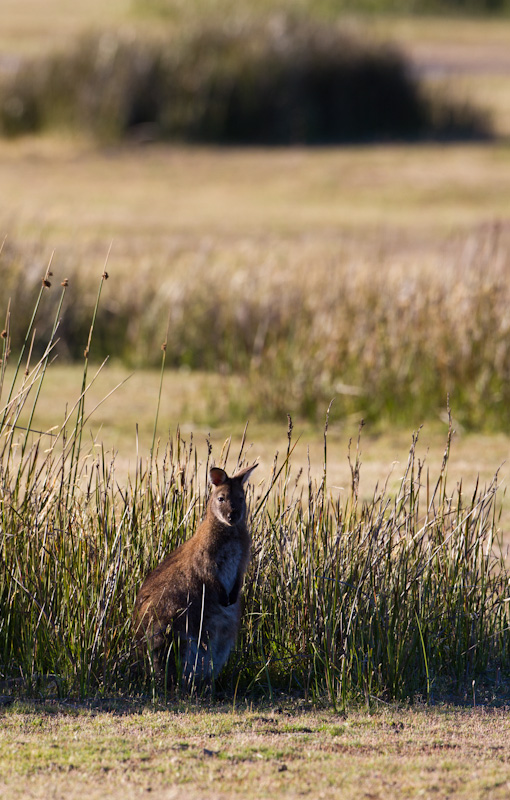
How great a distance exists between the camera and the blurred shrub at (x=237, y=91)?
22859mm

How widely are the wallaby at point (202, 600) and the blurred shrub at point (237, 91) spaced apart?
1953 centimetres

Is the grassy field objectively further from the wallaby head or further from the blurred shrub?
the blurred shrub

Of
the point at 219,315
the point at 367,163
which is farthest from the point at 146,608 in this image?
the point at 367,163

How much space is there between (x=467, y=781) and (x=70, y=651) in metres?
1.58

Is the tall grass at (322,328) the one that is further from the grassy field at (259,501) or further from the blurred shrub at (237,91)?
the blurred shrub at (237,91)

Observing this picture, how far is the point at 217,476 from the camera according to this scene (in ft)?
13.8

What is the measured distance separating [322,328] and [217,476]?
20.4 ft

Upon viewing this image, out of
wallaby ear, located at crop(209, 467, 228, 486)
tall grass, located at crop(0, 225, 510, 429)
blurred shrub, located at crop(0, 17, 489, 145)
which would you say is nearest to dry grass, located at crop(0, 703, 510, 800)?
wallaby ear, located at crop(209, 467, 228, 486)

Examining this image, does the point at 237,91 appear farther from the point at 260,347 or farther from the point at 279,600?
the point at 279,600

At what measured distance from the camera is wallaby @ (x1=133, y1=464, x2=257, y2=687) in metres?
4.18

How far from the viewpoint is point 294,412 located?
9930mm

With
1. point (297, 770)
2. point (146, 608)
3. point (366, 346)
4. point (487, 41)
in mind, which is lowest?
point (297, 770)

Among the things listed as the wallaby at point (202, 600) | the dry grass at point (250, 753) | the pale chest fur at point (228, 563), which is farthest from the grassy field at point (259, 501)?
the pale chest fur at point (228, 563)

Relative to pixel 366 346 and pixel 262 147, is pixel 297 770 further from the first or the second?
pixel 262 147
